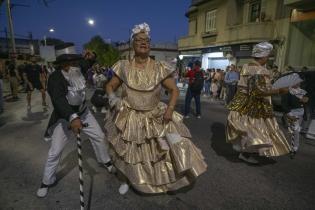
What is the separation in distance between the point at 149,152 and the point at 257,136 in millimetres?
2008

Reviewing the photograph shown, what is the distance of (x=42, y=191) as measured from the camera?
3236mm

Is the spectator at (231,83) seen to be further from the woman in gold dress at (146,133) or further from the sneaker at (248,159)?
the woman in gold dress at (146,133)

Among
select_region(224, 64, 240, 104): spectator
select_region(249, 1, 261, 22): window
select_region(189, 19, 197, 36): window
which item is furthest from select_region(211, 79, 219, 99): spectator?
select_region(189, 19, 197, 36): window

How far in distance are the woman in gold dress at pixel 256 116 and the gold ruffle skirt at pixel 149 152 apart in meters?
1.48

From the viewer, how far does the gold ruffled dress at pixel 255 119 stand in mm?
4031

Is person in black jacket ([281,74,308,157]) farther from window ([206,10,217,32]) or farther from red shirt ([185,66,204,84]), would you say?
window ([206,10,217,32])

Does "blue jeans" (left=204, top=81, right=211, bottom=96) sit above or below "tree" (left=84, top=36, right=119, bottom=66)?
below

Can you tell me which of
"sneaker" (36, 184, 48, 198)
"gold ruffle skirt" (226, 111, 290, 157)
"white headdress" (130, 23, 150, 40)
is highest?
"white headdress" (130, 23, 150, 40)

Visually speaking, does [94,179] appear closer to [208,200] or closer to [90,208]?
[90,208]

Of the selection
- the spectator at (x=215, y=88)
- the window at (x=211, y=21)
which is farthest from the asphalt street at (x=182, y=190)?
the window at (x=211, y=21)

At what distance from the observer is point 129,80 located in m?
3.10

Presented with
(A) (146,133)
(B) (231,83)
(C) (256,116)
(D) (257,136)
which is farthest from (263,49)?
(B) (231,83)

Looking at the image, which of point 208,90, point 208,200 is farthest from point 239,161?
point 208,90

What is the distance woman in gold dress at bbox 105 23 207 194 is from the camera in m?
3.01
